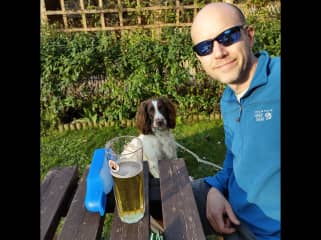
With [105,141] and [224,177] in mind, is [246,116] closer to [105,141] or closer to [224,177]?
[224,177]

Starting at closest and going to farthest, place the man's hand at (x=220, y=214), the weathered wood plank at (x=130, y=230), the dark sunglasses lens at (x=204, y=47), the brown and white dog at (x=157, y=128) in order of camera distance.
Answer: the weathered wood plank at (x=130, y=230) → the dark sunglasses lens at (x=204, y=47) → the man's hand at (x=220, y=214) → the brown and white dog at (x=157, y=128)

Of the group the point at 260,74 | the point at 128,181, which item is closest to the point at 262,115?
→ the point at 260,74

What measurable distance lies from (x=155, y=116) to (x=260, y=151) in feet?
7.85

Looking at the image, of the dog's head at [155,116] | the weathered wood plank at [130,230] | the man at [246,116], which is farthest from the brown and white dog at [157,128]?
the weathered wood plank at [130,230]

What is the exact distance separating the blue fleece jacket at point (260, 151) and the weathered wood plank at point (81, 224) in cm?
85

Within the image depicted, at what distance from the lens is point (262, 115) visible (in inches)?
62.4

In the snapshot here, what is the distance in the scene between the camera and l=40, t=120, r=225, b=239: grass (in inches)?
166

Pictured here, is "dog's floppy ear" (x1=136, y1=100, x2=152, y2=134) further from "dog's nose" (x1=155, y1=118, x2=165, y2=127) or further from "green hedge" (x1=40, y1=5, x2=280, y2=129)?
"green hedge" (x1=40, y1=5, x2=280, y2=129)

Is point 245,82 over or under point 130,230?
over

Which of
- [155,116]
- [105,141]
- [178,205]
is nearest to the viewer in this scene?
[178,205]

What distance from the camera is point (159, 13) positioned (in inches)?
240

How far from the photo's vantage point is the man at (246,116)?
1582 mm

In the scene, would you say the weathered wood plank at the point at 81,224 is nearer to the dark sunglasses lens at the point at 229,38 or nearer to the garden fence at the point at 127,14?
the dark sunglasses lens at the point at 229,38
